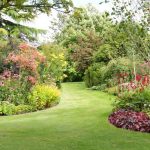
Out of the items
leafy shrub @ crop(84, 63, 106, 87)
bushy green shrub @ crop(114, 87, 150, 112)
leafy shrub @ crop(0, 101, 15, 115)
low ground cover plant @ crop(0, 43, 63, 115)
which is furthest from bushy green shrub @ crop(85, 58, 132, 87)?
bushy green shrub @ crop(114, 87, 150, 112)

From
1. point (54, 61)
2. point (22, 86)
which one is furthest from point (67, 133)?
point (54, 61)

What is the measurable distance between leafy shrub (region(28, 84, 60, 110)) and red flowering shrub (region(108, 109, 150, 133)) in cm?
496

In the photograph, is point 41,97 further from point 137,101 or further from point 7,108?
point 137,101

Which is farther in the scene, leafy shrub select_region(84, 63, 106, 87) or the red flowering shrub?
leafy shrub select_region(84, 63, 106, 87)

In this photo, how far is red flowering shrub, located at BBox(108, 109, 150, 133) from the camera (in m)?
10.4

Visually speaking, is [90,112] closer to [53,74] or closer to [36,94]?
[36,94]

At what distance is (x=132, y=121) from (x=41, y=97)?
6311mm

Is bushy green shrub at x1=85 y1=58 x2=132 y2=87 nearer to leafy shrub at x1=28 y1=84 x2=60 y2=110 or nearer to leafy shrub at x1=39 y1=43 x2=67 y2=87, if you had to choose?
leafy shrub at x1=39 y1=43 x2=67 y2=87

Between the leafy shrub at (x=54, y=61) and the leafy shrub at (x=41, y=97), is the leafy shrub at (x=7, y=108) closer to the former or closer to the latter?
the leafy shrub at (x=41, y=97)

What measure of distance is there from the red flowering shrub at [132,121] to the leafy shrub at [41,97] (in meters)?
4.96

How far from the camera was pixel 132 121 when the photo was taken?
426 inches

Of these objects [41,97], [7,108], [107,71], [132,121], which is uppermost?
[107,71]

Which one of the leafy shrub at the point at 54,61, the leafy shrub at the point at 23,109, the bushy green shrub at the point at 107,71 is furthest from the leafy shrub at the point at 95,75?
the leafy shrub at the point at 23,109

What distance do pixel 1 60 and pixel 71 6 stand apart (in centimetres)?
1222
